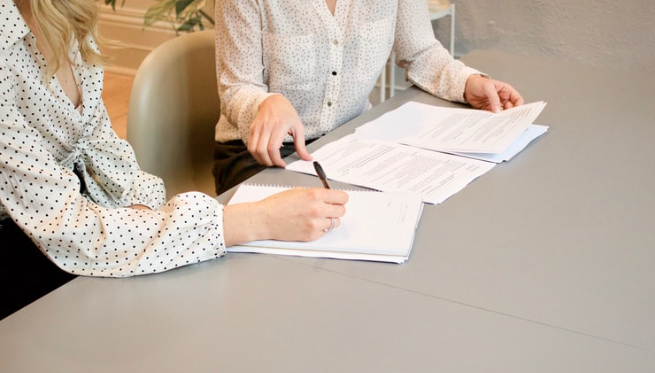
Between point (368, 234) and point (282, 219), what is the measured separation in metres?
0.13

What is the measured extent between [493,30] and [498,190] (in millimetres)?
1830

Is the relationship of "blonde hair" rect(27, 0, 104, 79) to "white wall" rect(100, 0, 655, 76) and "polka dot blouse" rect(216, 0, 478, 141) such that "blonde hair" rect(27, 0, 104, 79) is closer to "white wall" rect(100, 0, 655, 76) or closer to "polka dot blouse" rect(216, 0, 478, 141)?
"polka dot blouse" rect(216, 0, 478, 141)

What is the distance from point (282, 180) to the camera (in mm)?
1241

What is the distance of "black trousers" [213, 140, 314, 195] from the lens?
5.03 feet

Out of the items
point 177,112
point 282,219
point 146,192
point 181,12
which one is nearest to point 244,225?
point 282,219

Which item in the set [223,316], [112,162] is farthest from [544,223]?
[112,162]

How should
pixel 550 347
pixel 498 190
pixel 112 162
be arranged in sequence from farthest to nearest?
1. pixel 112 162
2. pixel 498 190
3. pixel 550 347

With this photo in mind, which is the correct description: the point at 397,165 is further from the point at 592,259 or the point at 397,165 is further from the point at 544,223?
the point at 592,259

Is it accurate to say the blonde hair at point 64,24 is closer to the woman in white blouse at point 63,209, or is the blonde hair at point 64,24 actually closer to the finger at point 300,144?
the woman in white blouse at point 63,209

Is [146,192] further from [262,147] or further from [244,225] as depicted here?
[244,225]

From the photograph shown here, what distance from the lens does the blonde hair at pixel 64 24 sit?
3.58ft

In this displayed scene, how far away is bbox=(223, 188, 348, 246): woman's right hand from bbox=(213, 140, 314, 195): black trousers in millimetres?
482

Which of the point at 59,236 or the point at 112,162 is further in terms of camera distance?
the point at 112,162

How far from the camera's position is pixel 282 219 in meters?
1.03
